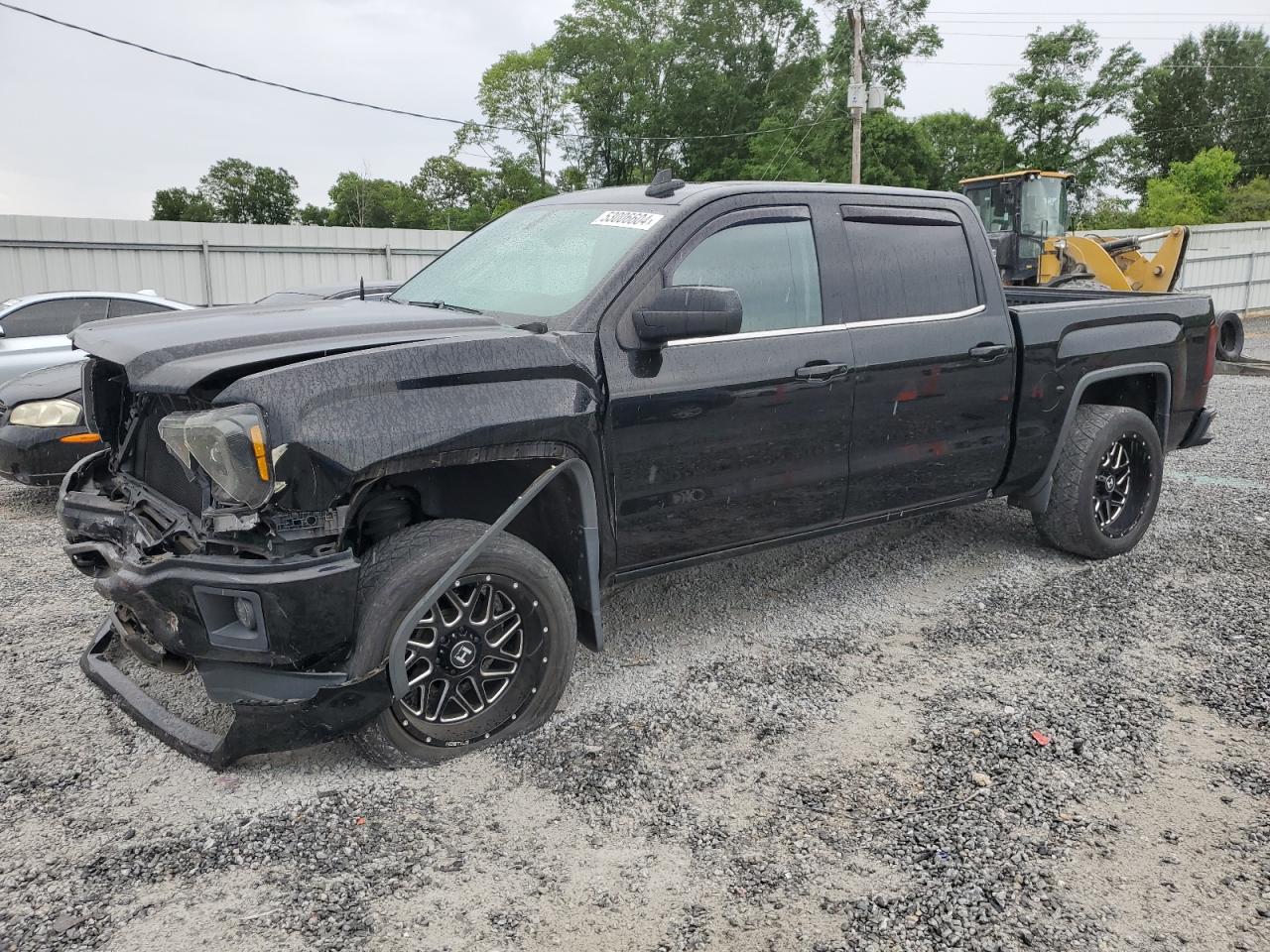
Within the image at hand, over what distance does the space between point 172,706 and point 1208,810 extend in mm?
3466

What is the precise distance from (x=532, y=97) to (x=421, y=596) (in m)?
64.5

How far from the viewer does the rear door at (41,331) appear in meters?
8.51

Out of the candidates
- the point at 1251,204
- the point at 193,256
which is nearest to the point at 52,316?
the point at 193,256

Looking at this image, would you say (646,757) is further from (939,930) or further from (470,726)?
(939,930)

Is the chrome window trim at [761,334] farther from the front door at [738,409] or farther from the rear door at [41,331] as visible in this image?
the rear door at [41,331]

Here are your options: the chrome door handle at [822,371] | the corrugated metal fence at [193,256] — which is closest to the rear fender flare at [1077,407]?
the chrome door handle at [822,371]

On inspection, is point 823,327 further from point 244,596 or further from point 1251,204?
point 1251,204

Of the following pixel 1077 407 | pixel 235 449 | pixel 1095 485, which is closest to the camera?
pixel 235 449

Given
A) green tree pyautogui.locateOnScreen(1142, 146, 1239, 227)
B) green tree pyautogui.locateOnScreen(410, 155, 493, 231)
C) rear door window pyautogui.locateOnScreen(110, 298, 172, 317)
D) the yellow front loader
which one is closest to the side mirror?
rear door window pyautogui.locateOnScreen(110, 298, 172, 317)

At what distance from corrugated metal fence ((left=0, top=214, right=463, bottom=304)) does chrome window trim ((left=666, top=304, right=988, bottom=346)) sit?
42.2 ft

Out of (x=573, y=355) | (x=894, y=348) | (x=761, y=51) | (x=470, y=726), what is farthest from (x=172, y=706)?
(x=761, y=51)

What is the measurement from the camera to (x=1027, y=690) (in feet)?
12.1

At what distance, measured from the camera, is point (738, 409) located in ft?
11.9

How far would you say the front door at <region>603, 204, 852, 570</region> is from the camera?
3445mm
